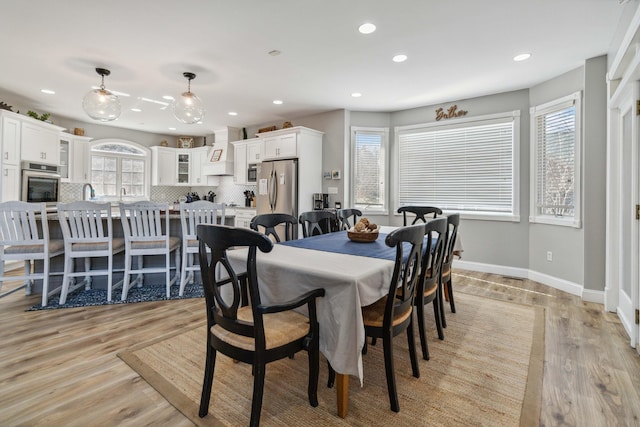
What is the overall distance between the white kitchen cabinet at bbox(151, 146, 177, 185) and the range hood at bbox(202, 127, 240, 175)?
101 cm

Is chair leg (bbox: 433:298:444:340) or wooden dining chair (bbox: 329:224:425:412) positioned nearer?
wooden dining chair (bbox: 329:224:425:412)

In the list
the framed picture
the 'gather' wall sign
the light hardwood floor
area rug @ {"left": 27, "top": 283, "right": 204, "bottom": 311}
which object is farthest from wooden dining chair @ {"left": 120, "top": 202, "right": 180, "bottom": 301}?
the 'gather' wall sign

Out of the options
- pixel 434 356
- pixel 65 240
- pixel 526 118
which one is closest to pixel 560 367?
pixel 434 356

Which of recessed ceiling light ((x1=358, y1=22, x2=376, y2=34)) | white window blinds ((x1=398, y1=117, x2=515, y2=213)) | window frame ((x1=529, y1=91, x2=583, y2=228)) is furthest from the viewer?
white window blinds ((x1=398, y1=117, x2=515, y2=213))

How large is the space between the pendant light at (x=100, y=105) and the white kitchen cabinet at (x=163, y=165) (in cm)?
411

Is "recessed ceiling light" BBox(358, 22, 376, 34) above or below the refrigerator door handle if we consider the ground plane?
above

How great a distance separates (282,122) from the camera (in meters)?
6.35

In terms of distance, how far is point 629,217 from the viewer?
277cm

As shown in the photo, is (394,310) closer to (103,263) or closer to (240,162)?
(103,263)

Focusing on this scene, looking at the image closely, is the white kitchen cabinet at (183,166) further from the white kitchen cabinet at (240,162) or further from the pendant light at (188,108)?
the pendant light at (188,108)

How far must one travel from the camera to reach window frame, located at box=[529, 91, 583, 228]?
361 centimetres

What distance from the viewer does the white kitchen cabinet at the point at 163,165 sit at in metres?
7.36

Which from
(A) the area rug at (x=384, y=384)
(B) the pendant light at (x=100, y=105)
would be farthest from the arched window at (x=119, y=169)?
(A) the area rug at (x=384, y=384)

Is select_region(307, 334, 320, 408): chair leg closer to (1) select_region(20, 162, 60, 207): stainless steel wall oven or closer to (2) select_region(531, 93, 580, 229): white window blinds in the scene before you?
(2) select_region(531, 93, 580, 229): white window blinds
